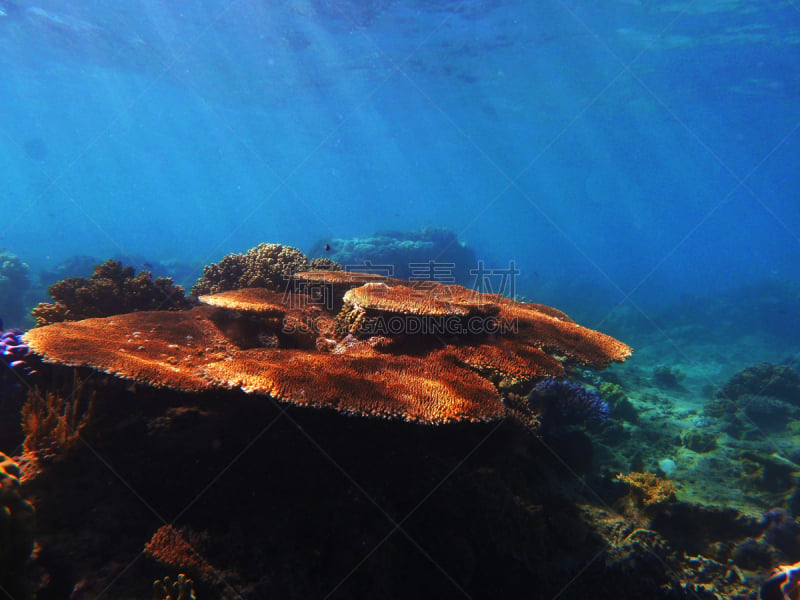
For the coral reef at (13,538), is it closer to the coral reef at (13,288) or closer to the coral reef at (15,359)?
the coral reef at (15,359)

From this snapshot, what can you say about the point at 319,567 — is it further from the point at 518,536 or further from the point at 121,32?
the point at 121,32

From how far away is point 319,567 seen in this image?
2777mm

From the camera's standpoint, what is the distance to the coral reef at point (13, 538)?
2229mm

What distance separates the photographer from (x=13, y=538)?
228 centimetres

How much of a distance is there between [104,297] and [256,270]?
2504 millimetres

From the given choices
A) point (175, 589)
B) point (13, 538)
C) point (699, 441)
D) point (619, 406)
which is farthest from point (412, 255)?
point (13, 538)

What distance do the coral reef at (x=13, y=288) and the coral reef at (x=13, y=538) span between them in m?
19.0

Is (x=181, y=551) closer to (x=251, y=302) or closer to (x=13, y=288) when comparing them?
(x=251, y=302)

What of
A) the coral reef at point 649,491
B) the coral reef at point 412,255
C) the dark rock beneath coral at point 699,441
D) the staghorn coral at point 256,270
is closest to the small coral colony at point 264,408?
the coral reef at point 649,491

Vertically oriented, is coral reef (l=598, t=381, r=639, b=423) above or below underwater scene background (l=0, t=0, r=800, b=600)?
above

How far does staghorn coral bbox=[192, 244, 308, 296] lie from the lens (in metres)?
6.29

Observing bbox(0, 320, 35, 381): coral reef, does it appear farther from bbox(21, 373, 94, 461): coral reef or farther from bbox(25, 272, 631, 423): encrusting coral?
bbox(21, 373, 94, 461): coral reef

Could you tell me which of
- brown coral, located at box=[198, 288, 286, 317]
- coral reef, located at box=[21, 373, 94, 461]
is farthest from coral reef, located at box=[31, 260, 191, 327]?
coral reef, located at box=[21, 373, 94, 461]

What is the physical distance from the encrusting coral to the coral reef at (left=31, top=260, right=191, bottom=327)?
2085mm
